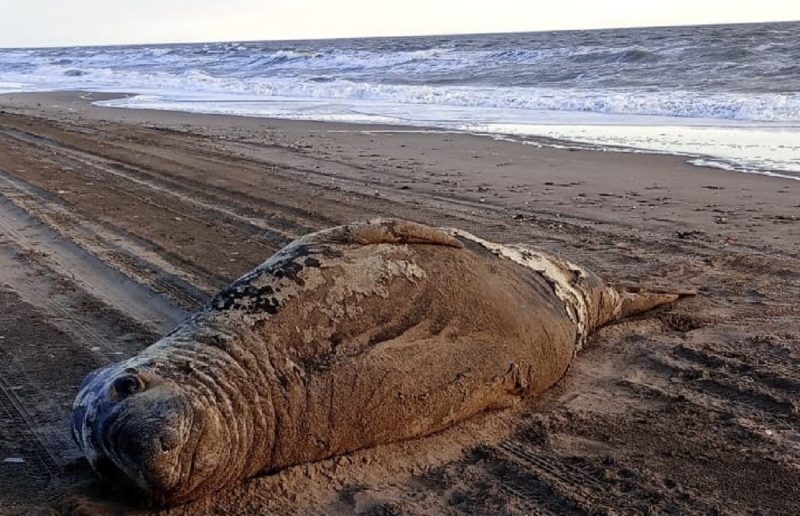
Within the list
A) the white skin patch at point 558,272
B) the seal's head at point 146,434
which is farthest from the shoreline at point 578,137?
the seal's head at point 146,434

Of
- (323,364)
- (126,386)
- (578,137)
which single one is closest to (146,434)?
(126,386)

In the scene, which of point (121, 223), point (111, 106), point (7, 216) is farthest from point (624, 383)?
point (111, 106)

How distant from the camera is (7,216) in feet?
29.8

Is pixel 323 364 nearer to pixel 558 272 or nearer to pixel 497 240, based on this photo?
pixel 558 272

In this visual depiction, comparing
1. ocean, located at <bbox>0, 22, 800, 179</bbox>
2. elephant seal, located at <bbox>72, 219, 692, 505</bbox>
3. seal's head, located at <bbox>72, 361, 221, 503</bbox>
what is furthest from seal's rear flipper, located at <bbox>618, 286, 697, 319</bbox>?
ocean, located at <bbox>0, 22, 800, 179</bbox>

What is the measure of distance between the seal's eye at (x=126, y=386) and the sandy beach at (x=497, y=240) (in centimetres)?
51

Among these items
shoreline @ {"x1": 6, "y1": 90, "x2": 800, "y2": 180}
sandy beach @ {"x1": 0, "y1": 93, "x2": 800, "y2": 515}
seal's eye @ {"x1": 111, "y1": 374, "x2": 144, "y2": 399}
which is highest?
seal's eye @ {"x1": 111, "y1": 374, "x2": 144, "y2": 399}

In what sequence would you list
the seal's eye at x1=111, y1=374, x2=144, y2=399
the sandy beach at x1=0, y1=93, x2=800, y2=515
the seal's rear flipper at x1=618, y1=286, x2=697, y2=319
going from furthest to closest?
the seal's rear flipper at x1=618, y1=286, x2=697, y2=319 < the sandy beach at x1=0, y1=93, x2=800, y2=515 < the seal's eye at x1=111, y1=374, x2=144, y2=399

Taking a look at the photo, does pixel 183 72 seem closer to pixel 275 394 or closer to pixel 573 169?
pixel 573 169

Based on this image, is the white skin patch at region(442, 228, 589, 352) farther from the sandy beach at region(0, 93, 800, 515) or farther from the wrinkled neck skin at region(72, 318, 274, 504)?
the wrinkled neck skin at region(72, 318, 274, 504)

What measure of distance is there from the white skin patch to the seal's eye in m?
2.14

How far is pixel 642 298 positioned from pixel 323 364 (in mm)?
2785

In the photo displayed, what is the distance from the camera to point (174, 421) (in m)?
3.19

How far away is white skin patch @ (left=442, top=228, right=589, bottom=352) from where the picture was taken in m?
5.07
